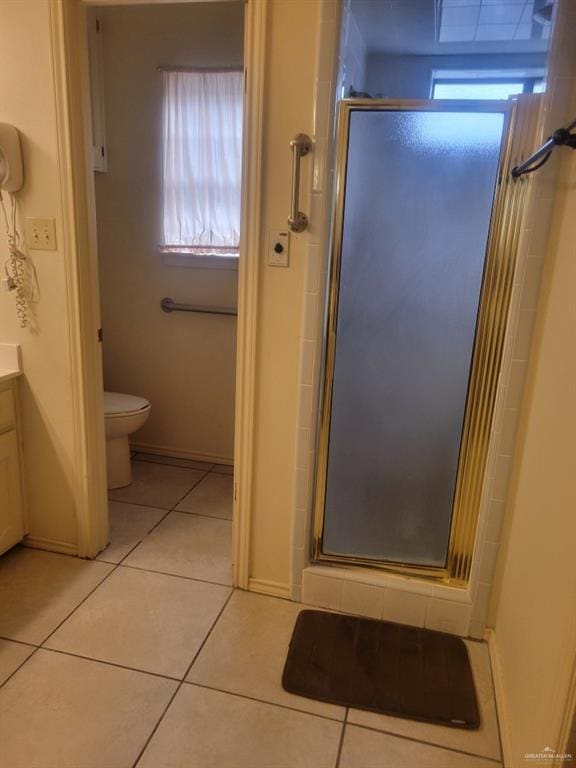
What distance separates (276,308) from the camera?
1.80 meters

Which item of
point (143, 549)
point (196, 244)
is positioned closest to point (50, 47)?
point (196, 244)

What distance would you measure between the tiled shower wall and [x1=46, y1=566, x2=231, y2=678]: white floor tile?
373 mm

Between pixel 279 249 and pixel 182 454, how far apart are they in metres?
1.80

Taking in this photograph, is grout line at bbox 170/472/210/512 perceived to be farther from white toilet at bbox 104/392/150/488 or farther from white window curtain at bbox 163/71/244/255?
white window curtain at bbox 163/71/244/255

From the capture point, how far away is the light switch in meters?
1.73

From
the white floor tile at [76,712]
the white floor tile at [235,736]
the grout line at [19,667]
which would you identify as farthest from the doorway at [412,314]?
the grout line at [19,667]

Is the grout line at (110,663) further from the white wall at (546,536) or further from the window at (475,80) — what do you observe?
the window at (475,80)

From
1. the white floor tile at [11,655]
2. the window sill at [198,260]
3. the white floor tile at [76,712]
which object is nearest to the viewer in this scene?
the white floor tile at [76,712]

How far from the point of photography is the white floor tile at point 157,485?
107 inches

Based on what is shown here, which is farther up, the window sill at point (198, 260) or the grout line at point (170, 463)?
the window sill at point (198, 260)

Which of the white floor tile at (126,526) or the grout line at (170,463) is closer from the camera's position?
the white floor tile at (126,526)

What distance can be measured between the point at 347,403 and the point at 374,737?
0.98 m

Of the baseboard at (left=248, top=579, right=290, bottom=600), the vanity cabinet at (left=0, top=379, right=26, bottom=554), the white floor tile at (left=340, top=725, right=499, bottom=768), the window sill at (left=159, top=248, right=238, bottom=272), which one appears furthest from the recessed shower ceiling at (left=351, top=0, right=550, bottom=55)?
the white floor tile at (left=340, top=725, right=499, bottom=768)

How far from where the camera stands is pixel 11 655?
1.68 metres
